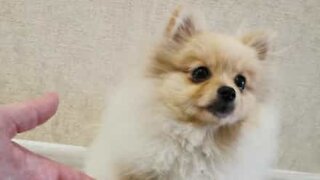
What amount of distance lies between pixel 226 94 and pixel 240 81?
97 mm

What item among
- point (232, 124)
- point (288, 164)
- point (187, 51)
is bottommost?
point (288, 164)

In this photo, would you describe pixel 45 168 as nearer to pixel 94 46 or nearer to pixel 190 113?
pixel 190 113

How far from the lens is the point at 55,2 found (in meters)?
1.34

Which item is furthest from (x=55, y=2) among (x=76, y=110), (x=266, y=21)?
(x=266, y=21)

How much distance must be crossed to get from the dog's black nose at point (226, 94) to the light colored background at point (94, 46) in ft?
1.30

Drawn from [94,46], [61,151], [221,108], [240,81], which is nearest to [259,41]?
[240,81]

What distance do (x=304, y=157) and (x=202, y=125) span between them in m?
0.64

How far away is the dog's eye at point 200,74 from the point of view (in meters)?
0.99

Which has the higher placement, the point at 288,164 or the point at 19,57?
the point at 19,57

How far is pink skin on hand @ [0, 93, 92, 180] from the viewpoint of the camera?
71 centimetres

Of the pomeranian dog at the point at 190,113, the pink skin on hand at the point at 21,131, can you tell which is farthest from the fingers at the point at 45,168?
the pomeranian dog at the point at 190,113

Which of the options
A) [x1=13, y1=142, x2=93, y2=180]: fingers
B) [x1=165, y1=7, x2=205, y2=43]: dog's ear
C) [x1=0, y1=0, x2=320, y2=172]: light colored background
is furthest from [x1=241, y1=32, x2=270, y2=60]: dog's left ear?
[x1=13, y1=142, x2=93, y2=180]: fingers

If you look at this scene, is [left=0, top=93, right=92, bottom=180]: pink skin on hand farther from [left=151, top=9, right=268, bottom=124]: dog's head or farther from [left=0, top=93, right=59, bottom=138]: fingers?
[left=151, top=9, right=268, bottom=124]: dog's head

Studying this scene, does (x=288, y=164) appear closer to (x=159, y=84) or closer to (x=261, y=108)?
(x=261, y=108)
